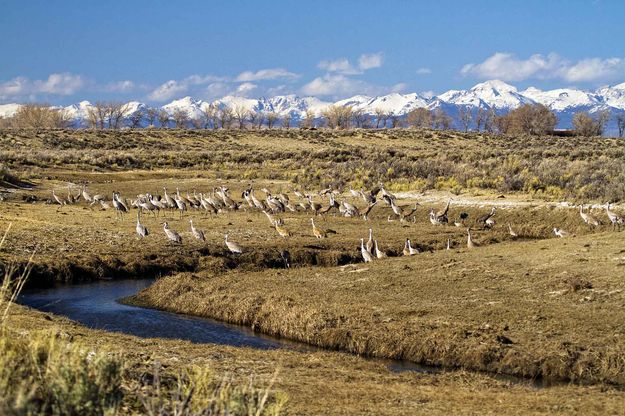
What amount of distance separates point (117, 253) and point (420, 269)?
1226cm

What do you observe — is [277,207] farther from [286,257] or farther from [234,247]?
[234,247]

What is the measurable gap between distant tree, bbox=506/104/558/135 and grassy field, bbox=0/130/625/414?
9174 centimetres

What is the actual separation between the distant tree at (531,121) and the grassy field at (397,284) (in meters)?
91.7

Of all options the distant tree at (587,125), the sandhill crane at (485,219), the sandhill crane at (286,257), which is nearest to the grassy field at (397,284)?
the sandhill crane at (286,257)

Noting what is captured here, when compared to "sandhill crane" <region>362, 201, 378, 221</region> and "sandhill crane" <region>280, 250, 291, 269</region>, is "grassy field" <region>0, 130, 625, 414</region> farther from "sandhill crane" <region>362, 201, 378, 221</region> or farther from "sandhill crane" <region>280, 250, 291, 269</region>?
"sandhill crane" <region>362, 201, 378, 221</region>

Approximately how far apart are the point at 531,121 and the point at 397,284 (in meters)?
129

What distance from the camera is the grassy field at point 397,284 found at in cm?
1284

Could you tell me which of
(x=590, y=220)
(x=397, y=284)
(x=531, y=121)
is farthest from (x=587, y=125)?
(x=397, y=284)

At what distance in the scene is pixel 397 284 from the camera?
2209cm

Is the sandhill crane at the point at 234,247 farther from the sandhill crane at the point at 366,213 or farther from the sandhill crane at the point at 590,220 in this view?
the sandhill crane at the point at 590,220

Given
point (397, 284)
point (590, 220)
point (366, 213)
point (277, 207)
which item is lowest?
point (397, 284)

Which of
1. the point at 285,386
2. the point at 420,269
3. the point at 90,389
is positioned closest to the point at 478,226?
the point at 420,269

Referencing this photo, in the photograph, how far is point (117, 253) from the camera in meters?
28.5

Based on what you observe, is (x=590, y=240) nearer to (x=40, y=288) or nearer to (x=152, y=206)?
(x=40, y=288)
